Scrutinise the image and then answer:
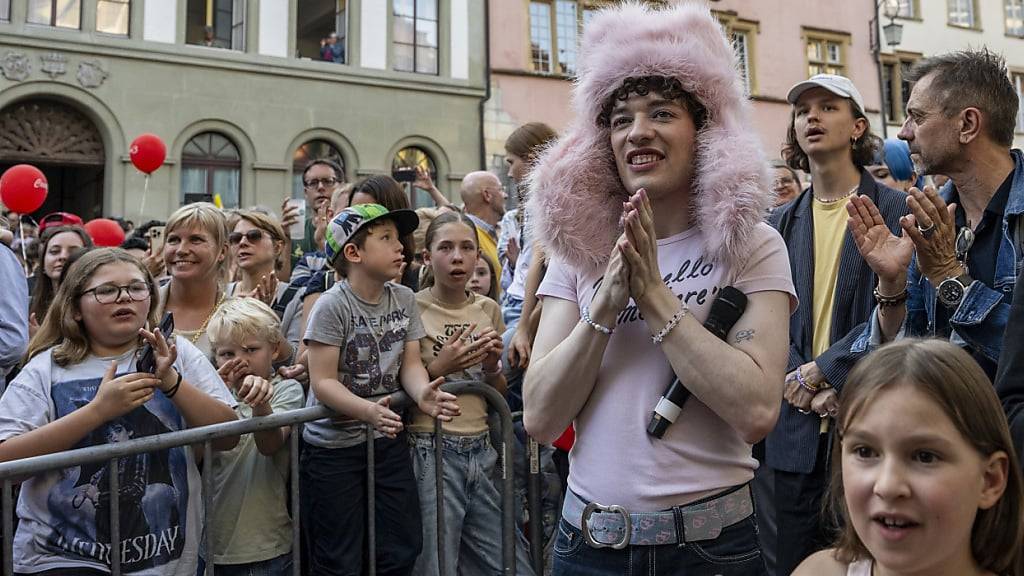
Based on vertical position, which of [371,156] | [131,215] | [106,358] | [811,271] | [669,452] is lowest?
[669,452]

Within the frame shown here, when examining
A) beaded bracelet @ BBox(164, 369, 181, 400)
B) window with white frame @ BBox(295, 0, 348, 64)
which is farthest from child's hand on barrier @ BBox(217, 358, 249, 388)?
window with white frame @ BBox(295, 0, 348, 64)

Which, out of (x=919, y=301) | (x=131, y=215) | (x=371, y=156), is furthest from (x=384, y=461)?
(x=371, y=156)

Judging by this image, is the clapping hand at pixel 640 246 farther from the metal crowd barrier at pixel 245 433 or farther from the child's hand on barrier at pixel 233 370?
the child's hand on barrier at pixel 233 370

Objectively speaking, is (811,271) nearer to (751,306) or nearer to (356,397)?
(751,306)

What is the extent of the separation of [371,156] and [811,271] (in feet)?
50.5

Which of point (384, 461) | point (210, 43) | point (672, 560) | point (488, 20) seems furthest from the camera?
point (488, 20)

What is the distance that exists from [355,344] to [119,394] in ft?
3.55

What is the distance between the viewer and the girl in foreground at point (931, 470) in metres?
1.46

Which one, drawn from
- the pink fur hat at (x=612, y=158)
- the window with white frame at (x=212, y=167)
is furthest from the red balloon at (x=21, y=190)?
the window with white frame at (x=212, y=167)

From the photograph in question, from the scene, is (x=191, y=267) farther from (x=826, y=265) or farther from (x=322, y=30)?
(x=322, y=30)

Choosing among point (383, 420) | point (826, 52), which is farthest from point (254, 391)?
point (826, 52)

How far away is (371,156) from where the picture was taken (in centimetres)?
1783

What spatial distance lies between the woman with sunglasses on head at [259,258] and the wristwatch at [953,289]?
3.07 m

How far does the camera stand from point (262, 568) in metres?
3.40
